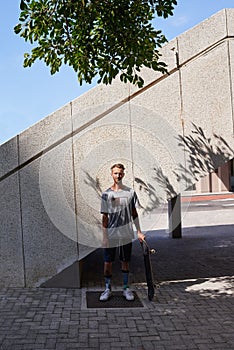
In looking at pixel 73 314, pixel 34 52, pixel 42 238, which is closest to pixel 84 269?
pixel 42 238

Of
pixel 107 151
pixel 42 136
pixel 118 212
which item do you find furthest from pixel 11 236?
pixel 107 151

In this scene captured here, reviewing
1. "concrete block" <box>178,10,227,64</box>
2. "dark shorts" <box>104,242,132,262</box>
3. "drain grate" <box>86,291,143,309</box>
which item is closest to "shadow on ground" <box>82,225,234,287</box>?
"drain grate" <box>86,291,143,309</box>

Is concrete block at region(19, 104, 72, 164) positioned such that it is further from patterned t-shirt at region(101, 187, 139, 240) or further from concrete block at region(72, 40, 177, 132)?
patterned t-shirt at region(101, 187, 139, 240)

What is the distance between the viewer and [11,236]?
7391 millimetres

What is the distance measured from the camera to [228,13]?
740 centimetres

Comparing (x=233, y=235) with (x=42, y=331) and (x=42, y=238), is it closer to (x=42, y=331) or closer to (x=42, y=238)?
(x=42, y=238)

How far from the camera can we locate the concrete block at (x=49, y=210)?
7.34 meters

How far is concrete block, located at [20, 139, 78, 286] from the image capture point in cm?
734

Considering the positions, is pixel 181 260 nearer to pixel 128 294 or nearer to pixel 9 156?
pixel 128 294

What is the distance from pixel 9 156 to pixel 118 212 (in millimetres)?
2115

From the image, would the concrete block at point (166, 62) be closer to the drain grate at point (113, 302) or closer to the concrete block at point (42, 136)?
the concrete block at point (42, 136)

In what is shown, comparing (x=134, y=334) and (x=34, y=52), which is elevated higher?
(x=34, y=52)

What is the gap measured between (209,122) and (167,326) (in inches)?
133

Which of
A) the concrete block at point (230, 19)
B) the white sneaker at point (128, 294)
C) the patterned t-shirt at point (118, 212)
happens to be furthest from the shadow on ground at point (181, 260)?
the concrete block at point (230, 19)
